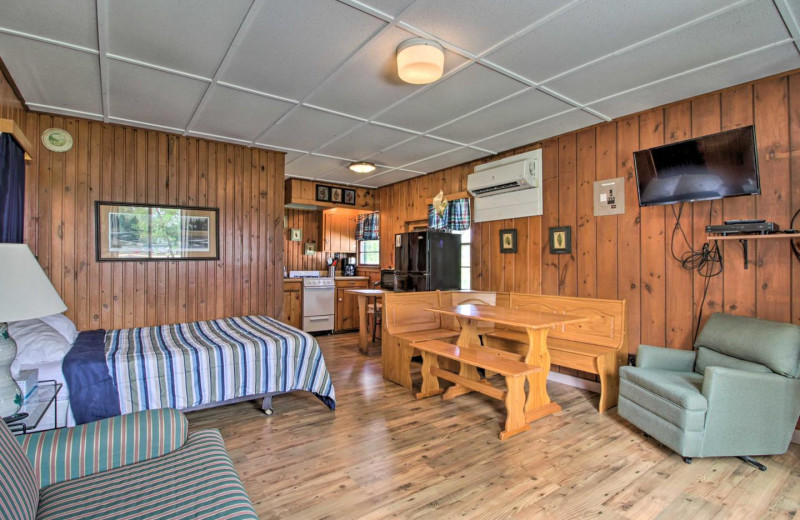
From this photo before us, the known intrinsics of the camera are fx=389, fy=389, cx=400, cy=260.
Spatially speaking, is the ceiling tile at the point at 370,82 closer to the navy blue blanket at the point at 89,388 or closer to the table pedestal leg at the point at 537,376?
the table pedestal leg at the point at 537,376

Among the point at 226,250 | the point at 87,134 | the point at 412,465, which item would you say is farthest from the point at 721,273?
the point at 87,134

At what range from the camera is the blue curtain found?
256cm

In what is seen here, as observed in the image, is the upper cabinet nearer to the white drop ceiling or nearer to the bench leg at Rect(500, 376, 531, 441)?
the white drop ceiling

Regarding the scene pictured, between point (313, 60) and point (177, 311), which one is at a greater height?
point (313, 60)

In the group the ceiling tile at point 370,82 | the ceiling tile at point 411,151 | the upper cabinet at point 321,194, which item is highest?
Result: the ceiling tile at point 370,82

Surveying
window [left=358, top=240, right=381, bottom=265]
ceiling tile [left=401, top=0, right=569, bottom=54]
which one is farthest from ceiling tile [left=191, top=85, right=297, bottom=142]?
window [left=358, top=240, right=381, bottom=265]

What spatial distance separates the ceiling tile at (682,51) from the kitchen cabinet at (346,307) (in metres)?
4.76

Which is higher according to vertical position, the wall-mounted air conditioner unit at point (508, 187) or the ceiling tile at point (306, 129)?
the ceiling tile at point (306, 129)

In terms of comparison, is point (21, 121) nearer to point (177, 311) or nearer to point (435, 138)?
point (177, 311)

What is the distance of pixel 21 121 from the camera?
3396 mm

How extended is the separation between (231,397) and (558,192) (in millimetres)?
3717

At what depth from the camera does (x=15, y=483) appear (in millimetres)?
1177

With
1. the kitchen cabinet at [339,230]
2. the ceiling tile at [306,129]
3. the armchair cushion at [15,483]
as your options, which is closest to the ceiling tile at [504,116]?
the ceiling tile at [306,129]

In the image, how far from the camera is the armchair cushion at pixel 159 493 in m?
1.29
